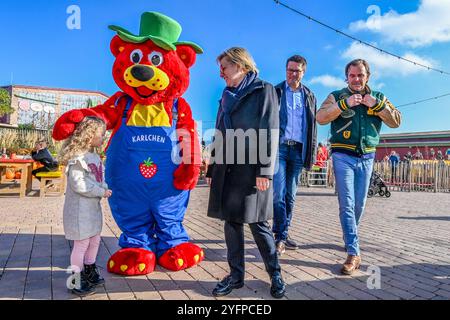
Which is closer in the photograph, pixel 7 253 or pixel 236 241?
pixel 236 241

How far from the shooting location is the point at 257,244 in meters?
2.51

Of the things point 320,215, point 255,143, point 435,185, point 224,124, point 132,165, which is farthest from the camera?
point 435,185

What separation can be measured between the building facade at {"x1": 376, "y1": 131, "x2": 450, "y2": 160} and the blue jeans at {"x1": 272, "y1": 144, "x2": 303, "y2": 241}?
2567cm

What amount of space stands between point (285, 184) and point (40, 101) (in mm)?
48470

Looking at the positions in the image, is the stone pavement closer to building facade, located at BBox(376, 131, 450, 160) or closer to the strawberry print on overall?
the strawberry print on overall

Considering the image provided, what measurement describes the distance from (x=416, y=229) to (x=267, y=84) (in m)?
4.15

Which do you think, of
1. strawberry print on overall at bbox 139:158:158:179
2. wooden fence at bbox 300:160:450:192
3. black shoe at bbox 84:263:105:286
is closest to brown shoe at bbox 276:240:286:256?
strawberry print on overall at bbox 139:158:158:179

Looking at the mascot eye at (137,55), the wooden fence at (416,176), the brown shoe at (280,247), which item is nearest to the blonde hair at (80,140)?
the mascot eye at (137,55)

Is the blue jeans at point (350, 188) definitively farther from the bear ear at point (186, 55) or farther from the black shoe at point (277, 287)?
the bear ear at point (186, 55)

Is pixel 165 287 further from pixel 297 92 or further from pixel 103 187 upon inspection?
pixel 297 92

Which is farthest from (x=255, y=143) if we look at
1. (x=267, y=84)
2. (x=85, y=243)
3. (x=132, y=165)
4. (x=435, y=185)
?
(x=435, y=185)

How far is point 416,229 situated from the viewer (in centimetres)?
525

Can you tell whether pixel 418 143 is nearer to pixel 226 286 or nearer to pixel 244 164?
pixel 244 164
